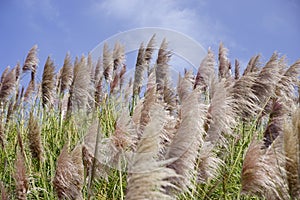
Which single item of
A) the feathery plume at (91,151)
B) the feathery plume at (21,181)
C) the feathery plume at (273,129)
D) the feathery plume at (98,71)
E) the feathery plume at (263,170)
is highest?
the feathery plume at (98,71)

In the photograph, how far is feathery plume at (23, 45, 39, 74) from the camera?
6.51 metres

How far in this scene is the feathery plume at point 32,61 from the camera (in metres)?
6.51

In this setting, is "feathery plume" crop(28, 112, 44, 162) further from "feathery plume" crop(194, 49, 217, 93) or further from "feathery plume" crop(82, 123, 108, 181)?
"feathery plume" crop(194, 49, 217, 93)

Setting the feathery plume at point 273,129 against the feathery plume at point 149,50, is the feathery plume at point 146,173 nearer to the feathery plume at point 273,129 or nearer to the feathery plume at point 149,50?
the feathery plume at point 273,129

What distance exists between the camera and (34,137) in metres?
3.19

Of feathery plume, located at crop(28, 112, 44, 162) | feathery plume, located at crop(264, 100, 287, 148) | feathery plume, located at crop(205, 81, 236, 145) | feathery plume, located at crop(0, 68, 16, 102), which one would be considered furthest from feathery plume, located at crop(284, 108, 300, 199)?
feathery plume, located at crop(0, 68, 16, 102)

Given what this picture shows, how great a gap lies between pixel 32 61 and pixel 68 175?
418 centimetres

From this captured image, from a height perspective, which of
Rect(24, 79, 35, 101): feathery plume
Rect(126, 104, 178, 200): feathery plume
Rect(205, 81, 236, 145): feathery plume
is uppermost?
Rect(24, 79, 35, 101): feathery plume

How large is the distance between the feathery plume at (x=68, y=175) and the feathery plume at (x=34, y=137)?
571 millimetres

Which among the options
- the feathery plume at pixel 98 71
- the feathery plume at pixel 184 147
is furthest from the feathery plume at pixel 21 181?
the feathery plume at pixel 98 71

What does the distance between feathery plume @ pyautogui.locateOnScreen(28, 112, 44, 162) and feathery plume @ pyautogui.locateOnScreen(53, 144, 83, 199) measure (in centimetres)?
57

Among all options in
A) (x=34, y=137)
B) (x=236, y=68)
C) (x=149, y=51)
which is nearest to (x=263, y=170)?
(x=34, y=137)

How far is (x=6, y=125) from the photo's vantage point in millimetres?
5988

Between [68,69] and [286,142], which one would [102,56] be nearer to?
[68,69]
